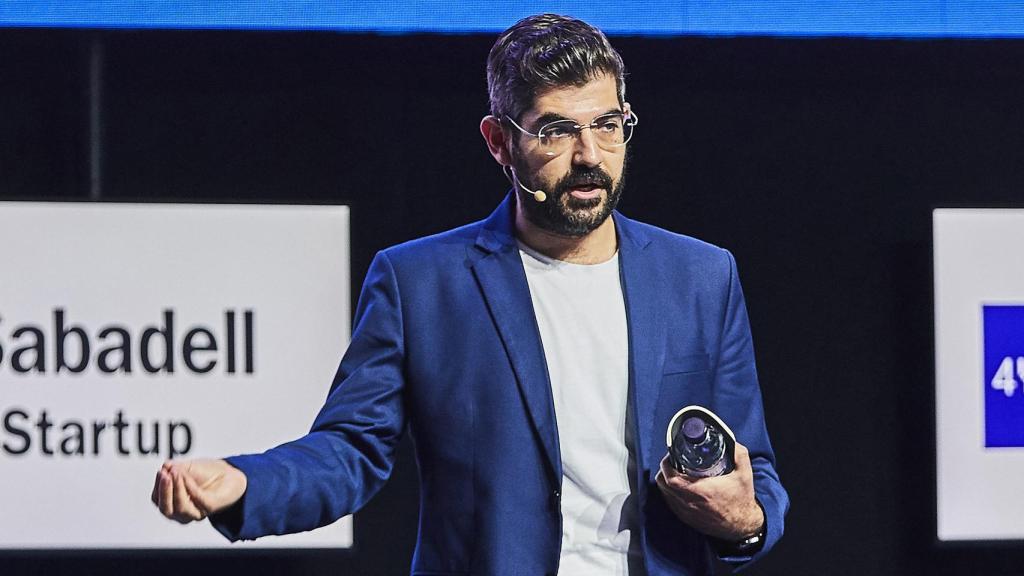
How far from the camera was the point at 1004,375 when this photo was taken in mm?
3320

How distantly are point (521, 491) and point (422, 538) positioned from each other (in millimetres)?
179

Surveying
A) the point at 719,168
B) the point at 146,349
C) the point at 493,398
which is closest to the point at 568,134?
the point at 493,398

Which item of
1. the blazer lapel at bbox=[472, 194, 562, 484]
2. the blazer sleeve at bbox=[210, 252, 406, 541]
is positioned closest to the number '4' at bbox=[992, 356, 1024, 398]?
the blazer lapel at bbox=[472, 194, 562, 484]

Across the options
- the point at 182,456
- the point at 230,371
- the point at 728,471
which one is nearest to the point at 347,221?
the point at 230,371

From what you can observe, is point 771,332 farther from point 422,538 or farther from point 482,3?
point 422,538

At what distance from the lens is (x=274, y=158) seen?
325cm

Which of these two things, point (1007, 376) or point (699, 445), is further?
point (1007, 376)

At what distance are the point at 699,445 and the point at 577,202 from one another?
0.40 metres

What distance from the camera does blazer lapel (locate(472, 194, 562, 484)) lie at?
1.66 metres

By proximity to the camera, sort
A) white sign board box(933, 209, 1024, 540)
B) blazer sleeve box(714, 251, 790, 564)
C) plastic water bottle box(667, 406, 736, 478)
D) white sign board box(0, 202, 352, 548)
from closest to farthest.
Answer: plastic water bottle box(667, 406, 736, 478) → blazer sleeve box(714, 251, 790, 564) → white sign board box(0, 202, 352, 548) → white sign board box(933, 209, 1024, 540)

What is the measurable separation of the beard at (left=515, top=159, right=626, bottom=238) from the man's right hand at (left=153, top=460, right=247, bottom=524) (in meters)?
0.58

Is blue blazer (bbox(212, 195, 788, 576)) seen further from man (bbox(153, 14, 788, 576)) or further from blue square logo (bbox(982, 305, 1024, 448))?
blue square logo (bbox(982, 305, 1024, 448))

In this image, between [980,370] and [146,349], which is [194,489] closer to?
[146,349]

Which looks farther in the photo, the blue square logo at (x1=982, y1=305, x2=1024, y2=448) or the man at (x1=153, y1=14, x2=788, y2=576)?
the blue square logo at (x1=982, y1=305, x2=1024, y2=448)
